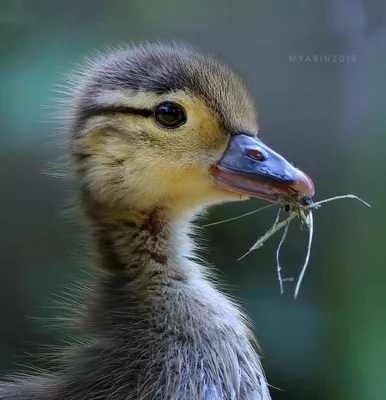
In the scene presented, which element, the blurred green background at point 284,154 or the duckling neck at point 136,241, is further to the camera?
the blurred green background at point 284,154

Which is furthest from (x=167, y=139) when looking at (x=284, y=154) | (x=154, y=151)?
(x=284, y=154)

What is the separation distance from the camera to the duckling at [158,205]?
2.15 feet

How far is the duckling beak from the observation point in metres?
0.63

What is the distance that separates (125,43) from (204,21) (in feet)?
0.55

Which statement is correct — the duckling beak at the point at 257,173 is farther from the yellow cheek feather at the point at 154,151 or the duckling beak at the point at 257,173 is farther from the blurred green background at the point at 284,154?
the blurred green background at the point at 284,154

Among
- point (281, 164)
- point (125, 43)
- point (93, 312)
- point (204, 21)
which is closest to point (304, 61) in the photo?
point (204, 21)

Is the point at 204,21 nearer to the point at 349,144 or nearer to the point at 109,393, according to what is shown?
the point at 349,144

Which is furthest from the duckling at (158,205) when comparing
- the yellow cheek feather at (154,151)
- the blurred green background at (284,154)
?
the blurred green background at (284,154)

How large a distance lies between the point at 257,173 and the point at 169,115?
12 centimetres

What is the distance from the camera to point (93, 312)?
0.71 meters

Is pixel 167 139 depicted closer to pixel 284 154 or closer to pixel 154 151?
pixel 154 151

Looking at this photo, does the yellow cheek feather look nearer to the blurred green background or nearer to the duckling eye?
the duckling eye

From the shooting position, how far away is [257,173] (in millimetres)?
652

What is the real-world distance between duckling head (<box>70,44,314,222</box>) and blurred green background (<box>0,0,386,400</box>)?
13cm
